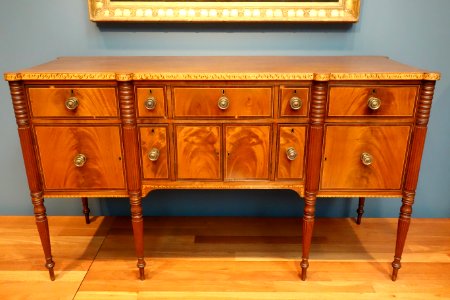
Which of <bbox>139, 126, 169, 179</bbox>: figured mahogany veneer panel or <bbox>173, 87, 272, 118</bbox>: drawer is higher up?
<bbox>173, 87, 272, 118</bbox>: drawer

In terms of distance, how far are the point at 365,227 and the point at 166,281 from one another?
4.24 ft

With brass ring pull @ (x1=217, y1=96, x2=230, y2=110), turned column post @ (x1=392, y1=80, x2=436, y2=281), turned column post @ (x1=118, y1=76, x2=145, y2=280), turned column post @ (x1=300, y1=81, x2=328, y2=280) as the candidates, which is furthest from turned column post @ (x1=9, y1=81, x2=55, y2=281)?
turned column post @ (x1=392, y1=80, x2=436, y2=281)

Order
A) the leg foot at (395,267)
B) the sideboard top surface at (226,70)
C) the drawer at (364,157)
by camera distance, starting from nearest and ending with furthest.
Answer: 1. the sideboard top surface at (226,70)
2. the drawer at (364,157)
3. the leg foot at (395,267)

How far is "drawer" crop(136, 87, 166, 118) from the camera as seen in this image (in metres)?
1.73

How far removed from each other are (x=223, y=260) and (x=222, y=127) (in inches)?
32.4

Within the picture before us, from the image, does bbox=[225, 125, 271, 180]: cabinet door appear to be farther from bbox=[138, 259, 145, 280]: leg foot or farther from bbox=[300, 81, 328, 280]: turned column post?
bbox=[138, 259, 145, 280]: leg foot

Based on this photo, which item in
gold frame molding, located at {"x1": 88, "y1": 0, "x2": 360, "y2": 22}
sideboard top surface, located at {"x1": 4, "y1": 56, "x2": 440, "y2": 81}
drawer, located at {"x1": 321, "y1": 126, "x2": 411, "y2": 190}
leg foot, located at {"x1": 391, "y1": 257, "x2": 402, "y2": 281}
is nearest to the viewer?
sideboard top surface, located at {"x1": 4, "y1": 56, "x2": 440, "y2": 81}

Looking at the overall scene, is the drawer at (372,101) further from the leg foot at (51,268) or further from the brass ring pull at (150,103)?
the leg foot at (51,268)

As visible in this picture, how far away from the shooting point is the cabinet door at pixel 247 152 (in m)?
1.79

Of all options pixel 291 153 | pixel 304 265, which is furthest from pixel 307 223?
pixel 291 153

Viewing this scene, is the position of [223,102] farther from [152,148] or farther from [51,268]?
[51,268]

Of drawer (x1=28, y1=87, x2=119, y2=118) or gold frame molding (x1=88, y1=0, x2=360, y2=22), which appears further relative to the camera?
gold frame molding (x1=88, y1=0, x2=360, y2=22)

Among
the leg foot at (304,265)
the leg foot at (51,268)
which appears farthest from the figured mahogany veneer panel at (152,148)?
the leg foot at (304,265)

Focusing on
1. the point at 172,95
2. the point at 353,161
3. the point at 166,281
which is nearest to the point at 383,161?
the point at 353,161
